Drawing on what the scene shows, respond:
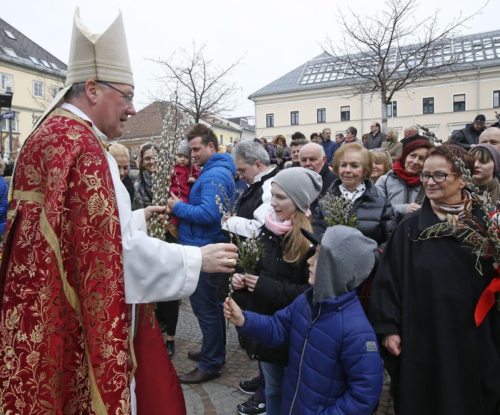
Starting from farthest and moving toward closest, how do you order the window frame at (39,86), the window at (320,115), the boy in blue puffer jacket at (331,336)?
1. the window at (320,115)
2. the window frame at (39,86)
3. the boy in blue puffer jacket at (331,336)

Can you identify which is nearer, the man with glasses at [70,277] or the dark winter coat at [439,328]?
the man with glasses at [70,277]

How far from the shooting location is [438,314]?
2633 mm

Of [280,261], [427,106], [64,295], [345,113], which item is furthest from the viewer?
[345,113]

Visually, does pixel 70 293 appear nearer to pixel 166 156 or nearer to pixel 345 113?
pixel 166 156

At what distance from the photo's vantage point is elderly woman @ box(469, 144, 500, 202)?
145 inches

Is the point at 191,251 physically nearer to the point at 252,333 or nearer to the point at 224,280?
the point at 252,333

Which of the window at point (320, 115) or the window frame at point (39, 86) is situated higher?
the window frame at point (39, 86)

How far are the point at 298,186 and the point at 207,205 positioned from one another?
1.24 metres

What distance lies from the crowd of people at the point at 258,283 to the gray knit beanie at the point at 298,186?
10 mm

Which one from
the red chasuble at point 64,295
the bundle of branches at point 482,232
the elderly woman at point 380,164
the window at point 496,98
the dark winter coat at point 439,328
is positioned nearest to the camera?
the red chasuble at point 64,295

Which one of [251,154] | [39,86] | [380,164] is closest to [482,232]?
[251,154]

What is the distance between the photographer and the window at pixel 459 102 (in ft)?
143

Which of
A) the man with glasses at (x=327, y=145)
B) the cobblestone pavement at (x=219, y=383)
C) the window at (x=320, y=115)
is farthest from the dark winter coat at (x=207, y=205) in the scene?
the window at (x=320, y=115)

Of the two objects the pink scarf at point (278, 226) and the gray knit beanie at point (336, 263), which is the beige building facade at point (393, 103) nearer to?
the pink scarf at point (278, 226)
